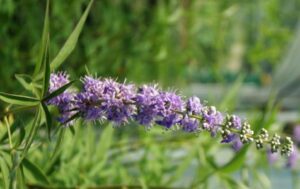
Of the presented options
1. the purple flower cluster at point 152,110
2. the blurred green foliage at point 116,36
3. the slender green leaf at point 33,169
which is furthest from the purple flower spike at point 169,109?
the blurred green foliage at point 116,36

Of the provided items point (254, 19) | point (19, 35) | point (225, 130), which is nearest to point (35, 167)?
point (225, 130)

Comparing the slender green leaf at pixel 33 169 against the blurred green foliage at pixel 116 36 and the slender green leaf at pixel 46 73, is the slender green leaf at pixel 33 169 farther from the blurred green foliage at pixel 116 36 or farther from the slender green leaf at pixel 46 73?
the blurred green foliage at pixel 116 36

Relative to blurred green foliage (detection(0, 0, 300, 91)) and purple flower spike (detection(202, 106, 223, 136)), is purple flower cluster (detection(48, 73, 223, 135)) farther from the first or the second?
blurred green foliage (detection(0, 0, 300, 91))

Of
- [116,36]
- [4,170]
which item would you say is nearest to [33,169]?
[4,170]

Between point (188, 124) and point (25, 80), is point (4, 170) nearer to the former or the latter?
point (25, 80)

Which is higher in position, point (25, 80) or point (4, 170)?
point (25, 80)
